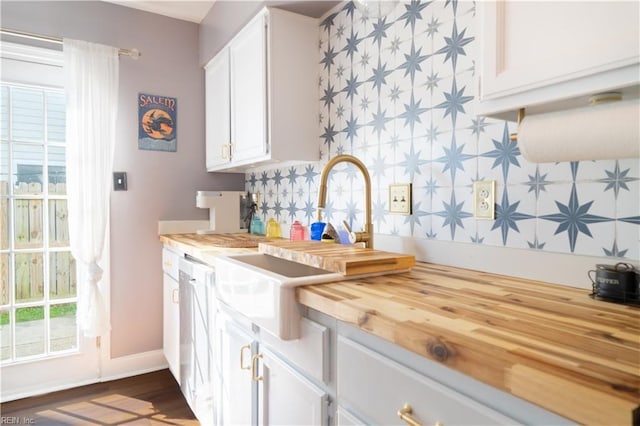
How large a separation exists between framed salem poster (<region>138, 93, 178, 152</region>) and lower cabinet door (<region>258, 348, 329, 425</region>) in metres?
1.97

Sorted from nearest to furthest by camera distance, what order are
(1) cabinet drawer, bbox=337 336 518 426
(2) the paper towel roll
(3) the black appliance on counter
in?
1. (1) cabinet drawer, bbox=337 336 518 426
2. (2) the paper towel roll
3. (3) the black appliance on counter

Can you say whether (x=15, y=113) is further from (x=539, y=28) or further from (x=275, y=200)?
(x=539, y=28)

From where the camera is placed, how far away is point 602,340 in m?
0.60

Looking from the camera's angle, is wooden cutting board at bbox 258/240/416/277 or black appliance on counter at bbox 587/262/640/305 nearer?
black appliance on counter at bbox 587/262/640/305

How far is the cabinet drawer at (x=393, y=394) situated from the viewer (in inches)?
23.5

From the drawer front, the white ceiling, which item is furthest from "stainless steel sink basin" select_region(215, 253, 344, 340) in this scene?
the white ceiling

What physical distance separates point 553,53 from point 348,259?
0.70 metres

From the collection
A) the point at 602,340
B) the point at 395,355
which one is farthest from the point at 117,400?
the point at 602,340

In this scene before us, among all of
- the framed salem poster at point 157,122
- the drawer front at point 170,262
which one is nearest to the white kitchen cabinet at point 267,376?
the drawer front at point 170,262

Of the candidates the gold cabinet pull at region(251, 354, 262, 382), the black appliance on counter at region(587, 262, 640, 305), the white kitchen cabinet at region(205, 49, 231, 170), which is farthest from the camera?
the white kitchen cabinet at region(205, 49, 231, 170)

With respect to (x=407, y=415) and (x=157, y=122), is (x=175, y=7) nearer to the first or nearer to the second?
(x=157, y=122)

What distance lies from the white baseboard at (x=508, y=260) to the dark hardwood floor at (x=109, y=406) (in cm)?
152

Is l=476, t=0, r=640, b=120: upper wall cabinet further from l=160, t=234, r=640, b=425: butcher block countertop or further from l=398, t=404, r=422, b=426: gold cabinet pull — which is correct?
l=398, t=404, r=422, b=426: gold cabinet pull

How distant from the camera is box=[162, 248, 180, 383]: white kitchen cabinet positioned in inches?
87.7
